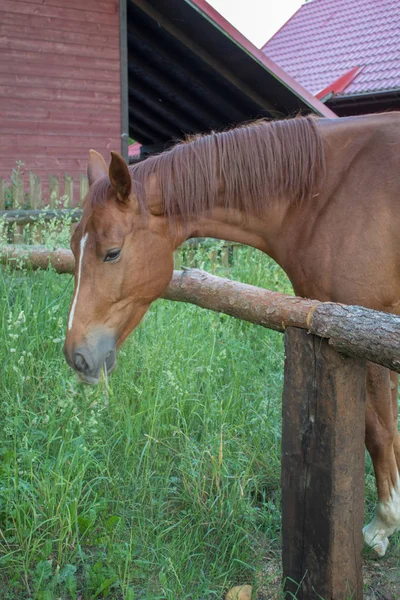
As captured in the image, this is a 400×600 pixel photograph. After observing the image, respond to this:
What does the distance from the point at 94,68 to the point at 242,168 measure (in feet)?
22.3

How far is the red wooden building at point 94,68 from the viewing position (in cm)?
800

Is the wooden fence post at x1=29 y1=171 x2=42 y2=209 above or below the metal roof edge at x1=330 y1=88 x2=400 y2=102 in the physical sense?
below

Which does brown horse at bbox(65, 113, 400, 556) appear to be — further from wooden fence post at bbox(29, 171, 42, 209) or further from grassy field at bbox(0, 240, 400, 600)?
wooden fence post at bbox(29, 171, 42, 209)

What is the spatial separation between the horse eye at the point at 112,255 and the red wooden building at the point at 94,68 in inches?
238

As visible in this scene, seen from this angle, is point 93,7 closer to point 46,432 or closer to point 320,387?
point 46,432

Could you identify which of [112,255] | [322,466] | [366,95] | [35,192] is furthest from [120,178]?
[366,95]

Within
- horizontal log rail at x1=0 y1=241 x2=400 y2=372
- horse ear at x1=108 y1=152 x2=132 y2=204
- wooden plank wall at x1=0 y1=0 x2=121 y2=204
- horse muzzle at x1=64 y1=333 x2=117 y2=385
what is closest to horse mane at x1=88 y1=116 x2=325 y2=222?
horse ear at x1=108 y1=152 x2=132 y2=204

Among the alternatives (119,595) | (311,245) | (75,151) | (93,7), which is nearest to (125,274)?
(311,245)

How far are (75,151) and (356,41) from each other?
997 cm

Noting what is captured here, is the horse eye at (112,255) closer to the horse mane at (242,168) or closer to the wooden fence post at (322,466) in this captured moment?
the horse mane at (242,168)

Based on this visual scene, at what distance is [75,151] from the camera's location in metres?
8.70

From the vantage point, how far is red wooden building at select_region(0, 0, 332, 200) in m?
8.00

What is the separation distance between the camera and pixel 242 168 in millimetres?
2684

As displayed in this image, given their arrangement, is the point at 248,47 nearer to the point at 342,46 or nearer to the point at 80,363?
the point at 80,363
